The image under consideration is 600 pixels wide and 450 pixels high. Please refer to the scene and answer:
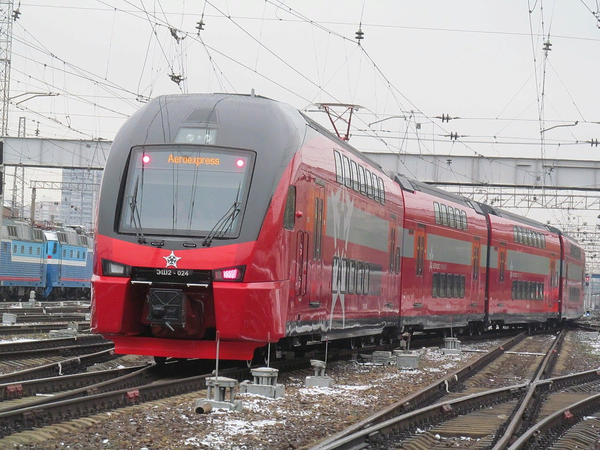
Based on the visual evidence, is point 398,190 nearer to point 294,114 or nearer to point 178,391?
point 294,114

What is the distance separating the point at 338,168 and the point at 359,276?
2.49 m

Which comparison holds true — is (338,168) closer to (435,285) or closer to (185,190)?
(185,190)

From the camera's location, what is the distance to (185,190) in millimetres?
12273

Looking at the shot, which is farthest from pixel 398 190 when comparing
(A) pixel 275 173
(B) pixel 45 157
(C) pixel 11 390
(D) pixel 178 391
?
(B) pixel 45 157

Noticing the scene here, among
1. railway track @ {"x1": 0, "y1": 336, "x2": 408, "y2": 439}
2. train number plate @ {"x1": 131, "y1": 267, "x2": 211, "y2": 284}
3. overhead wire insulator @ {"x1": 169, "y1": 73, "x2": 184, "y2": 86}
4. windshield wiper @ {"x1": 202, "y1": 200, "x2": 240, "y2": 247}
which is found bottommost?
railway track @ {"x1": 0, "y1": 336, "x2": 408, "y2": 439}

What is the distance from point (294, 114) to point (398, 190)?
286 inches

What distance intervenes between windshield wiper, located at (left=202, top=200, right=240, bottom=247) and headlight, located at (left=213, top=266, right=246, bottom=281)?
0.38 m

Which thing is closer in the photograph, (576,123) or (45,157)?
(576,123)

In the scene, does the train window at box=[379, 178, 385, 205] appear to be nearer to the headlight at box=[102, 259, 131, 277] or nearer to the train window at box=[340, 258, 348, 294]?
the train window at box=[340, 258, 348, 294]

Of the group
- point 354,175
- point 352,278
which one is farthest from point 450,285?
point 354,175

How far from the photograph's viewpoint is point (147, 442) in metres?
7.80

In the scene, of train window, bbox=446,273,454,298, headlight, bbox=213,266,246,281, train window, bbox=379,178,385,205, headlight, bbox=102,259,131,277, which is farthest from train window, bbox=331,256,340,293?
train window, bbox=446,273,454,298

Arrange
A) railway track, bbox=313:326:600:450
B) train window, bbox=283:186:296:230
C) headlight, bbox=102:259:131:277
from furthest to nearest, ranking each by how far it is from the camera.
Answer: train window, bbox=283:186:296:230 → headlight, bbox=102:259:131:277 → railway track, bbox=313:326:600:450

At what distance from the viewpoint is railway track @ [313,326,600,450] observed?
8797 mm
